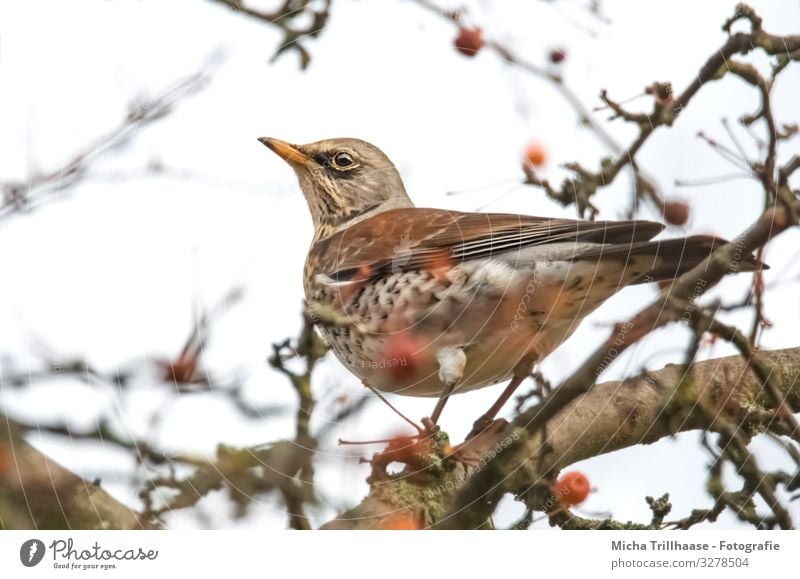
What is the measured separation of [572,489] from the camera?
2.57m

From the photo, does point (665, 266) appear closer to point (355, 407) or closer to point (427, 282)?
point (427, 282)

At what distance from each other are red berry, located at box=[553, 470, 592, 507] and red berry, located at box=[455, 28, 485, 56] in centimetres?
118

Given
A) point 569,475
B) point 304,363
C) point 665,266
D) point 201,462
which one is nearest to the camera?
point 304,363

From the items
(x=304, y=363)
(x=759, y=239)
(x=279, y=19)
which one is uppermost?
(x=279, y=19)

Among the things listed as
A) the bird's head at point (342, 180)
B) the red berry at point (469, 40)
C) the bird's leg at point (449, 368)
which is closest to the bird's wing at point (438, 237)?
the bird's head at point (342, 180)

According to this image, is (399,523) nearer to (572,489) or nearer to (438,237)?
(572,489)

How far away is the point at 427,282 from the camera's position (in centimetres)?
259

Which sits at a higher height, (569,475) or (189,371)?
(189,371)

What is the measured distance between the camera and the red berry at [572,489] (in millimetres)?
2562

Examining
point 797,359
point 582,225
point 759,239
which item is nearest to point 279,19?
point 582,225

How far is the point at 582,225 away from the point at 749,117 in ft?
2.14

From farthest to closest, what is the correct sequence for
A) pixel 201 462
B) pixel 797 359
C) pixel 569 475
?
pixel 797 359, pixel 569 475, pixel 201 462

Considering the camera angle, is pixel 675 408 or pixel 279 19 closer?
pixel 279 19

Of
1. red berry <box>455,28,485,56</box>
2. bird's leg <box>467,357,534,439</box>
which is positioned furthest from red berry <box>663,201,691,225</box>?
red berry <box>455,28,485,56</box>
